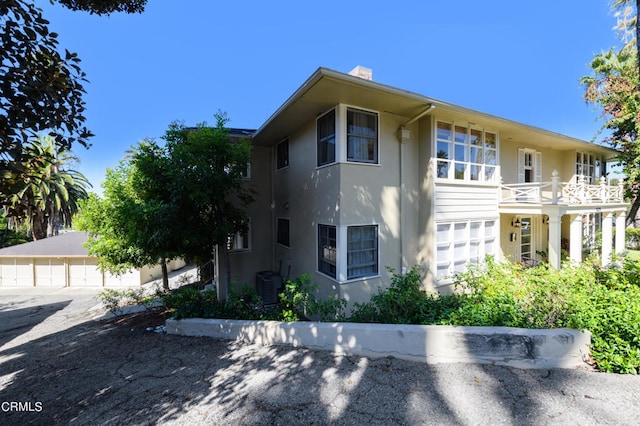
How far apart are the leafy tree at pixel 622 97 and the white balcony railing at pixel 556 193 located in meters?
2.70

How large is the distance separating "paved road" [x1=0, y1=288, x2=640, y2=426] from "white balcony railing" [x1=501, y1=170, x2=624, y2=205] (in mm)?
7601

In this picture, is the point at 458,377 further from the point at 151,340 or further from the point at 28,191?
the point at 151,340

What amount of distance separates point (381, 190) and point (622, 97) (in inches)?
614

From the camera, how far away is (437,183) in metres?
7.64

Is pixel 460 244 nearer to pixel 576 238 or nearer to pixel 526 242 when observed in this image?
pixel 576 238

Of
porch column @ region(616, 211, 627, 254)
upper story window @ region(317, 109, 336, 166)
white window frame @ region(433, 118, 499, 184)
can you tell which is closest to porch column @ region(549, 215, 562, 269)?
white window frame @ region(433, 118, 499, 184)

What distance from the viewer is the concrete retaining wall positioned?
3.05 m

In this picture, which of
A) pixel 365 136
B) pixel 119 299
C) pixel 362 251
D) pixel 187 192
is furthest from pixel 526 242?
pixel 119 299

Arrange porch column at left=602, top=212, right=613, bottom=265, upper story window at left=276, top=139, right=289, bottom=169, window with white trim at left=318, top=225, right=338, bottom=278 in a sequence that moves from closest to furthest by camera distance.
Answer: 1. window with white trim at left=318, top=225, right=338, bottom=278
2. upper story window at left=276, top=139, right=289, bottom=169
3. porch column at left=602, top=212, right=613, bottom=265

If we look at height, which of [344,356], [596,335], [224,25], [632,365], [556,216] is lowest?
[344,356]

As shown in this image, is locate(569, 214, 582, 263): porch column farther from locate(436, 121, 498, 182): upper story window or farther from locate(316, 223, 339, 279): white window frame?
locate(316, 223, 339, 279): white window frame

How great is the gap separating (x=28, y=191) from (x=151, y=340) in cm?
423

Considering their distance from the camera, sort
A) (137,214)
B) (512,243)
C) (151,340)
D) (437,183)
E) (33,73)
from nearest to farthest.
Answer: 1. (33,73)
2. (151,340)
3. (137,214)
4. (437,183)
5. (512,243)

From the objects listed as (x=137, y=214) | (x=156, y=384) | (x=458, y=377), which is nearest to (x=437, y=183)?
(x=458, y=377)
